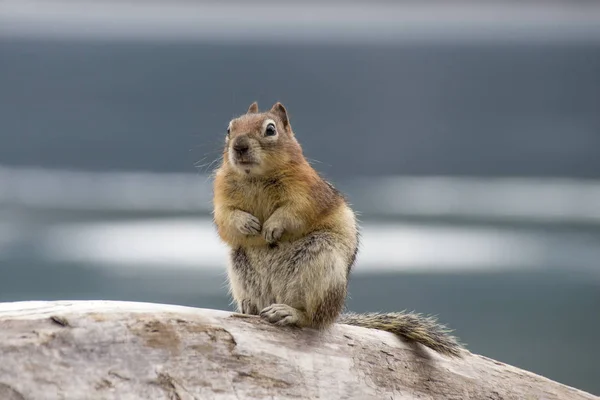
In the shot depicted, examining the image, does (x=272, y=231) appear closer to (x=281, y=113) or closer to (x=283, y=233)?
(x=283, y=233)

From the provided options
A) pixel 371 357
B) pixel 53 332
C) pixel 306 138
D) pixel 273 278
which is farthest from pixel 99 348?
pixel 306 138

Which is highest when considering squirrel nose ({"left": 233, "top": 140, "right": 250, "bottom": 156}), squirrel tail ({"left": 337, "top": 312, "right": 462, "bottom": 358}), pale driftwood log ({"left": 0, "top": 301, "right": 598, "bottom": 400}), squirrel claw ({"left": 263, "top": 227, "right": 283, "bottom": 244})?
squirrel nose ({"left": 233, "top": 140, "right": 250, "bottom": 156})

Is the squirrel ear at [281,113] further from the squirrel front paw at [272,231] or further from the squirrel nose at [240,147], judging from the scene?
the squirrel front paw at [272,231]

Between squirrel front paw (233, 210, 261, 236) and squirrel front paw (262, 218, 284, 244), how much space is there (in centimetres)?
3

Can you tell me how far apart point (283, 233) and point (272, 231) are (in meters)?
0.05

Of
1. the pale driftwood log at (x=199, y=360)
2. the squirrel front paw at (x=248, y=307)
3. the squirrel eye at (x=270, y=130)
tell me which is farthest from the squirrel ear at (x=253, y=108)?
the pale driftwood log at (x=199, y=360)

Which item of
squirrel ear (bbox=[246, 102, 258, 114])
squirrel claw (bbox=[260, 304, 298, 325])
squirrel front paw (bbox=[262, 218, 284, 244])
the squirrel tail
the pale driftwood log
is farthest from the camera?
squirrel ear (bbox=[246, 102, 258, 114])

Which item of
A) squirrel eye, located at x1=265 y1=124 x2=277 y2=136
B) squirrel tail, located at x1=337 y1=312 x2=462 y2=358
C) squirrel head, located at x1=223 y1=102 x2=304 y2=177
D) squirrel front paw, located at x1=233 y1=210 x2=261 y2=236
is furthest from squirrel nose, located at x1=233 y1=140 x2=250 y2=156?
squirrel tail, located at x1=337 y1=312 x2=462 y2=358

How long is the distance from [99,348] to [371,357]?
0.91 m

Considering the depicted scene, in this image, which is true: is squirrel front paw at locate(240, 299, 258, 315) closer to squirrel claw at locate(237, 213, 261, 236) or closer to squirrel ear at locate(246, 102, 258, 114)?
squirrel claw at locate(237, 213, 261, 236)

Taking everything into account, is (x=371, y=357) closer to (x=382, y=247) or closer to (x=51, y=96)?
(x=382, y=247)

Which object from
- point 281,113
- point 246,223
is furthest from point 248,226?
point 281,113

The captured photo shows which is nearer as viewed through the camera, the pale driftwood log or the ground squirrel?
the pale driftwood log

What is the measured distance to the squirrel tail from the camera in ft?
10.3
